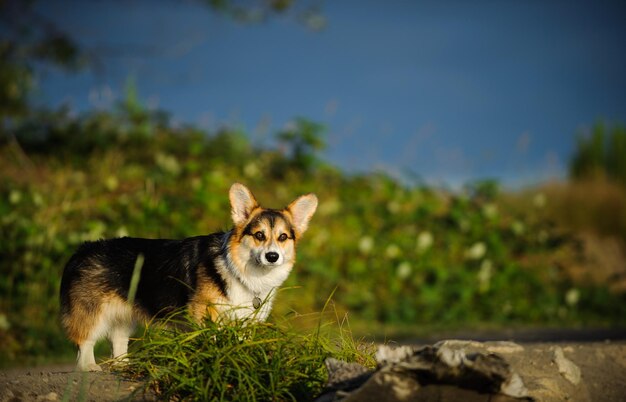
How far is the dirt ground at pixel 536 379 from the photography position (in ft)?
14.1

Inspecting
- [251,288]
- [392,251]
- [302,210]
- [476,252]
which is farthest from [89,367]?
Answer: [476,252]

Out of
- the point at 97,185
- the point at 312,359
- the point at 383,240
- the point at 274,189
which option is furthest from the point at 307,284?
the point at 312,359

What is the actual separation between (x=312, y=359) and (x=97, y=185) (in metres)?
8.92

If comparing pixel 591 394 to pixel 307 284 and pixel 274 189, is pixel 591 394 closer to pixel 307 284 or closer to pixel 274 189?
pixel 307 284

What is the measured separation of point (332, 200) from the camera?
13484mm

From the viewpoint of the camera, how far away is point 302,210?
5906mm

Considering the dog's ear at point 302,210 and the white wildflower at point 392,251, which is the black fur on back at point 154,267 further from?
the white wildflower at point 392,251

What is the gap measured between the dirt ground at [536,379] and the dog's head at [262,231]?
122 centimetres

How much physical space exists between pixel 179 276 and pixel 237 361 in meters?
1.14

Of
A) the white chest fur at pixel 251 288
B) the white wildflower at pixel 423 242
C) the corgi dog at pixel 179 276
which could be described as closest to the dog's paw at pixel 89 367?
the corgi dog at pixel 179 276

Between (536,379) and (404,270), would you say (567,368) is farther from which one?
(404,270)

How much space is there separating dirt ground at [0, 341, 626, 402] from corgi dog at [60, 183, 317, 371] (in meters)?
0.47

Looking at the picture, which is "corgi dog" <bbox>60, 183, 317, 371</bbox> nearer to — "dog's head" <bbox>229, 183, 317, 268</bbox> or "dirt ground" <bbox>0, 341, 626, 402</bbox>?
"dog's head" <bbox>229, 183, 317, 268</bbox>

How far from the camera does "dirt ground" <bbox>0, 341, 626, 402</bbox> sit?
431 cm
